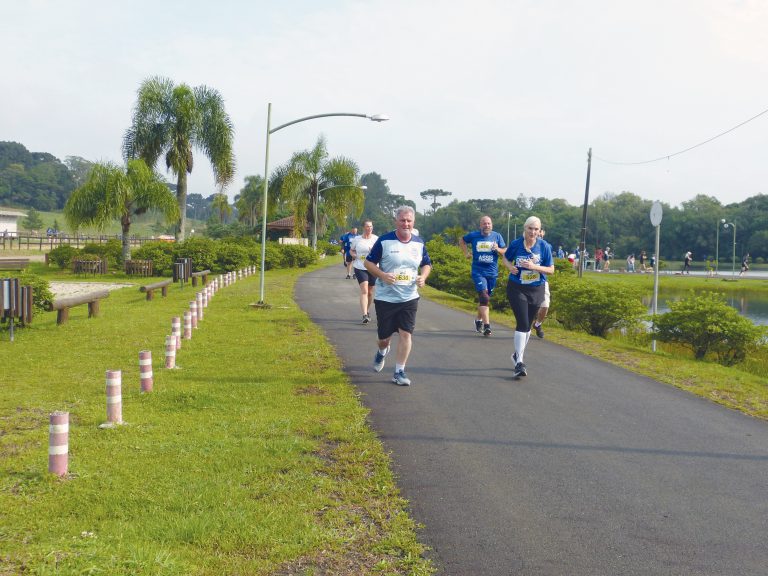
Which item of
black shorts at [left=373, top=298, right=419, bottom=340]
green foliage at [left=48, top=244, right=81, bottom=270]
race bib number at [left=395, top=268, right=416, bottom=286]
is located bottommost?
green foliage at [left=48, top=244, right=81, bottom=270]

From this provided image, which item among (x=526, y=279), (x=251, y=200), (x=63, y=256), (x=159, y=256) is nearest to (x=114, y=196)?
(x=159, y=256)

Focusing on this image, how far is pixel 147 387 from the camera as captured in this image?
755 cm

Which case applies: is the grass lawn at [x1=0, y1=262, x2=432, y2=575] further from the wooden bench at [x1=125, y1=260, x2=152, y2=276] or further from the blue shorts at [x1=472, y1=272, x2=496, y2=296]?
the wooden bench at [x1=125, y1=260, x2=152, y2=276]

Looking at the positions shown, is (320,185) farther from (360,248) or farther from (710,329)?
(710,329)

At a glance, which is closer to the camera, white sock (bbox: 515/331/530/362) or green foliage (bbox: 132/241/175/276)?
white sock (bbox: 515/331/530/362)

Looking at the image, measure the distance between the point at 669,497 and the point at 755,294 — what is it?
3893 cm

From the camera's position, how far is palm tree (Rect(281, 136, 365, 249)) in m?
49.5

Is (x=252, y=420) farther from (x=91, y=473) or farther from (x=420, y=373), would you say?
(x=420, y=373)

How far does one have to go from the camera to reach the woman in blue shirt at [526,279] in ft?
28.0

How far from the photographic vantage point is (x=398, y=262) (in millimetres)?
7594

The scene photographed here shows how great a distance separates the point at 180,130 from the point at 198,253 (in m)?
7.42

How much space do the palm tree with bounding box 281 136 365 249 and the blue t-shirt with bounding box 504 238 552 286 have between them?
4086cm

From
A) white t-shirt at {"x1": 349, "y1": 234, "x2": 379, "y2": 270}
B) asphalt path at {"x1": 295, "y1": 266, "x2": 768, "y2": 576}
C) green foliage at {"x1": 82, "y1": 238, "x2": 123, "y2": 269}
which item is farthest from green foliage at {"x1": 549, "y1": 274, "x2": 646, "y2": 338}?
green foliage at {"x1": 82, "y1": 238, "x2": 123, "y2": 269}

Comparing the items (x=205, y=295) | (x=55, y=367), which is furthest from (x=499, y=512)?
(x=205, y=295)
